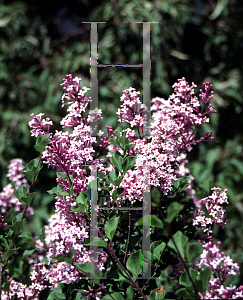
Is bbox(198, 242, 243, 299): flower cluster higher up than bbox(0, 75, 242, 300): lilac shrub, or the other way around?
bbox(0, 75, 242, 300): lilac shrub

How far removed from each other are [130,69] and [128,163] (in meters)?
1.30

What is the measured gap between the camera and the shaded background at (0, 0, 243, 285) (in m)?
1.62

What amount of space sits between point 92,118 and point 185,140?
0.14 meters

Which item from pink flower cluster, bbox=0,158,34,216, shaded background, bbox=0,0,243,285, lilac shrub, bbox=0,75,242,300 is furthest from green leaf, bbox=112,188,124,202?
shaded background, bbox=0,0,243,285

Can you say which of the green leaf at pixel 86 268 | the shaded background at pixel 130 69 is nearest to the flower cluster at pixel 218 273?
the green leaf at pixel 86 268

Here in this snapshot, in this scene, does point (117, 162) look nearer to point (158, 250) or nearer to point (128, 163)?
point (128, 163)

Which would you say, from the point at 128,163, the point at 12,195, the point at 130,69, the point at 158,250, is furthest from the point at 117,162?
the point at 130,69

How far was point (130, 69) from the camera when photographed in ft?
5.53

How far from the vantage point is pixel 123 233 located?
0.50 metres

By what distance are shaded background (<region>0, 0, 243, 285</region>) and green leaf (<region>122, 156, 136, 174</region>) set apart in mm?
1032

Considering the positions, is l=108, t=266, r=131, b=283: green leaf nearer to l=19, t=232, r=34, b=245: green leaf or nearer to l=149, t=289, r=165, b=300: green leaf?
l=149, t=289, r=165, b=300: green leaf

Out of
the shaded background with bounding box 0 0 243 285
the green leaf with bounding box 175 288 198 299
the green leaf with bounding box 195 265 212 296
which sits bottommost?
the green leaf with bounding box 175 288 198 299

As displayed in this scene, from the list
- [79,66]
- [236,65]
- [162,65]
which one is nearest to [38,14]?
[79,66]

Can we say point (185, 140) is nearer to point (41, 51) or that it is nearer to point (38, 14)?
point (41, 51)
